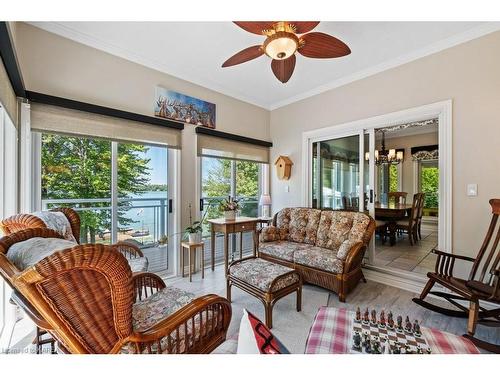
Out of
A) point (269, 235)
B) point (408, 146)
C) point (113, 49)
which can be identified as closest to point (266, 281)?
point (269, 235)

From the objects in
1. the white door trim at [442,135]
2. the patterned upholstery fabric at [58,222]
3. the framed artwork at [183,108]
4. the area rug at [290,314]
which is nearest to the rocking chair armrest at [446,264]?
the white door trim at [442,135]

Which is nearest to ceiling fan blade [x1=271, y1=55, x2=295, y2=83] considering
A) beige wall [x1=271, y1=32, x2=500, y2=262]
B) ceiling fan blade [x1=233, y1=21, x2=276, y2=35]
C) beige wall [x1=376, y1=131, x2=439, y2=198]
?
ceiling fan blade [x1=233, y1=21, x2=276, y2=35]

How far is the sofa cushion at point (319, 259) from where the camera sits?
251 cm

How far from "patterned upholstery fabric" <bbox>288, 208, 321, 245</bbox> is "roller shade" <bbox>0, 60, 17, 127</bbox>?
3.24 meters

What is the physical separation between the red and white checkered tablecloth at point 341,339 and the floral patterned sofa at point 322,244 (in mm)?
1216

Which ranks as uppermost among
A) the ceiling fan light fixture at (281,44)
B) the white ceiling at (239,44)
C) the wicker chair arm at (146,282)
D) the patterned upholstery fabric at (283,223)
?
the white ceiling at (239,44)

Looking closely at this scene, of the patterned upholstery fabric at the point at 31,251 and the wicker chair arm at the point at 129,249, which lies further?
the wicker chair arm at the point at 129,249

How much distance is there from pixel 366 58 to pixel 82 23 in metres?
3.20

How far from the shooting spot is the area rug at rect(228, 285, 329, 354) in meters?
1.85

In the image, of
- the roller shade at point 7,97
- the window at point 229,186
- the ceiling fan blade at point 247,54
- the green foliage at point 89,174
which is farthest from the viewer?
the window at point 229,186

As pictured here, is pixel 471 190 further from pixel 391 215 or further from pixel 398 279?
pixel 391 215

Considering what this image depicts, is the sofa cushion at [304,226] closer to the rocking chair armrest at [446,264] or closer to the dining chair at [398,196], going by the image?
the rocking chair armrest at [446,264]
